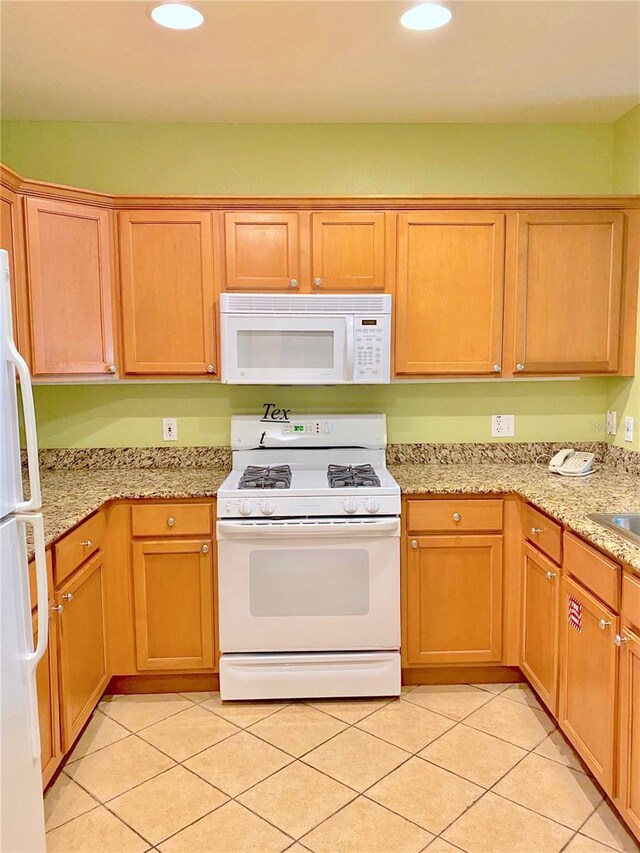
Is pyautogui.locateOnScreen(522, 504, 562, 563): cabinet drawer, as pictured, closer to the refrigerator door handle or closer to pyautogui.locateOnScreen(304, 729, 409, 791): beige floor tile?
pyautogui.locateOnScreen(304, 729, 409, 791): beige floor tile

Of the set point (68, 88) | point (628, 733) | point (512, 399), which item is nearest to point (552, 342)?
point (512, 399)

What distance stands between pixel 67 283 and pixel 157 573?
1.31 metres

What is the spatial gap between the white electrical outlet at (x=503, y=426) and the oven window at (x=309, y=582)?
3.48 feet

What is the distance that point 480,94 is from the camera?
277cm

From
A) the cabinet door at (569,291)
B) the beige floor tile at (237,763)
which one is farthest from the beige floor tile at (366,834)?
the cabinet door at (569,291)

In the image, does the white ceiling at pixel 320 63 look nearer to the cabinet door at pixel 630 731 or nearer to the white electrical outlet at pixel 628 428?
the white electrical outlet at pixel 628 428

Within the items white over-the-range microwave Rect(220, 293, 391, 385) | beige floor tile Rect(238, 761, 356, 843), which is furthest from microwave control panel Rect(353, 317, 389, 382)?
beige floor tile Rect(238, 761, 356, 843)

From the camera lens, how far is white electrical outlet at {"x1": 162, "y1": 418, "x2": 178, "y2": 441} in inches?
126

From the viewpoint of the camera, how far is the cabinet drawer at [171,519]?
2.72 m

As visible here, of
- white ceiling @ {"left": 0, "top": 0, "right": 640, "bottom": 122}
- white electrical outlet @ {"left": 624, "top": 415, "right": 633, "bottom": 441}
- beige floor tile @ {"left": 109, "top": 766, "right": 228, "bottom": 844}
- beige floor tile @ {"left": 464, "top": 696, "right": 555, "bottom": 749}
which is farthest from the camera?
white electrical outlet @ {"left": 624, "top": 415, "right": 633, "bottom": 441}

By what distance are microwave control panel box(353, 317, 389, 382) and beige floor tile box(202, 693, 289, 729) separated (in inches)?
57.7

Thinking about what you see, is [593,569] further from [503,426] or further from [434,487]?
[503,426]

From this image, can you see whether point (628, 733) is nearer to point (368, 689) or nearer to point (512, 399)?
point (368, 689)

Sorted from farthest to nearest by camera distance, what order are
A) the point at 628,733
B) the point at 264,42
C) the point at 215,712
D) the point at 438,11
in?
the point at 215,712 < the point at 264,42 < the point at 438,11 < the point at 628,733
